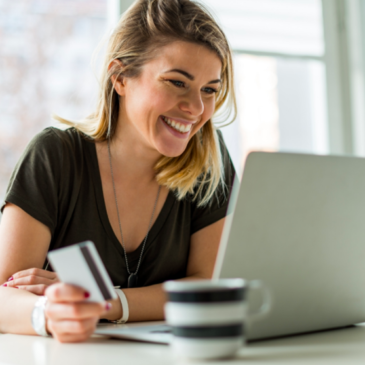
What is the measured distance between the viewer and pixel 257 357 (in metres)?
0.64

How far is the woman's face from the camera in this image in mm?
1289

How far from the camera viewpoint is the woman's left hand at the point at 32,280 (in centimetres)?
100

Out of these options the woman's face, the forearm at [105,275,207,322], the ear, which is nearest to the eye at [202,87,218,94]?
the woman's face

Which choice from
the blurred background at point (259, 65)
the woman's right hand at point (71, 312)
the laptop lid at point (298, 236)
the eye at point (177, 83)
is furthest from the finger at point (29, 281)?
the blurred background at point (259, 65)

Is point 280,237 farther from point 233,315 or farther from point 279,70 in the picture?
point 279,70

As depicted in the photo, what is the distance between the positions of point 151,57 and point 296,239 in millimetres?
794

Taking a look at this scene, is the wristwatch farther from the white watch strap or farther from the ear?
the ear

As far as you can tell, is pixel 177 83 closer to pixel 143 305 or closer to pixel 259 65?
pixel 143 305

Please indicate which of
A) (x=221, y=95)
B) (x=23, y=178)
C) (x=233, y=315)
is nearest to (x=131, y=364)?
(x=233, y=315)

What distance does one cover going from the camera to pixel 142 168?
1469 mm

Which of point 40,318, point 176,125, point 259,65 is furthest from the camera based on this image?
point 259,65

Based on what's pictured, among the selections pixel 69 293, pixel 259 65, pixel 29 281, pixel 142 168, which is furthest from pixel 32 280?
pixel 259 65

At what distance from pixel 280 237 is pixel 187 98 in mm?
705

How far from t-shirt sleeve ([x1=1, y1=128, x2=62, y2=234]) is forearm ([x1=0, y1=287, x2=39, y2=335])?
0.26m
